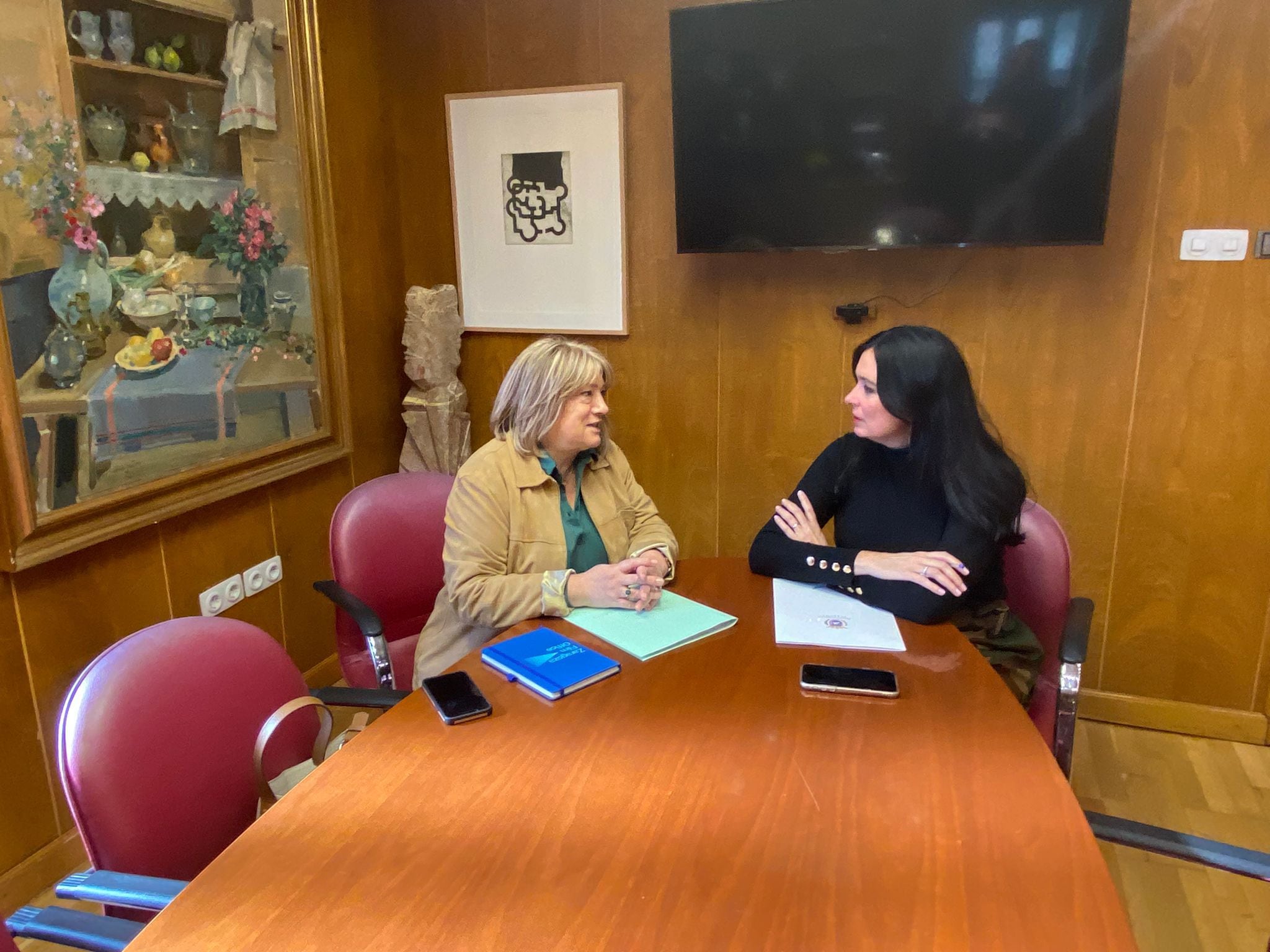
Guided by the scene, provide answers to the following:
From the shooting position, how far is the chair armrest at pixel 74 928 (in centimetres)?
99

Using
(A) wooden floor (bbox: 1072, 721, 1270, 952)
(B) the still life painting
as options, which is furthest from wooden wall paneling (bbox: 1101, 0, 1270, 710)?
(B) the still life painting

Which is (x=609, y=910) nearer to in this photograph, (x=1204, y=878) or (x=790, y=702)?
(x=790, y=702)

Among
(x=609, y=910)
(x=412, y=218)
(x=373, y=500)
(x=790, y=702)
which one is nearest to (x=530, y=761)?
(x=609, y=910)

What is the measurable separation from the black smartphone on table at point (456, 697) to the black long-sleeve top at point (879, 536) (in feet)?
2.46

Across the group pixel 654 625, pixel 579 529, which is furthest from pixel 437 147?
pixel 654 625

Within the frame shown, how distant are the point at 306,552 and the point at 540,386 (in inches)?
53.5

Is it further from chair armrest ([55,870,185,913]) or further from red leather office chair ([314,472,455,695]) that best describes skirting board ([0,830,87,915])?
chair armrest ([55,870,185,913])

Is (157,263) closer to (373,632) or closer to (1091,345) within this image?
(373,632)

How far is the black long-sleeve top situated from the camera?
1663 mm

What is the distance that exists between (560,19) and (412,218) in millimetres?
842

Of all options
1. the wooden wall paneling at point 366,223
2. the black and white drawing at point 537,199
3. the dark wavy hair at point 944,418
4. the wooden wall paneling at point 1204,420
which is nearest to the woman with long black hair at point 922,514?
the dark wavy hair at point 944,418

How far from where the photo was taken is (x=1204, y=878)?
204 centimetres

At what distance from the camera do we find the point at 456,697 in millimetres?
1322

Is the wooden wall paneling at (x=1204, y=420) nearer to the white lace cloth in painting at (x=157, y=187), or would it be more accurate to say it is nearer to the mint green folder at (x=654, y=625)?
the mint green folder at (x=654, y=625)
